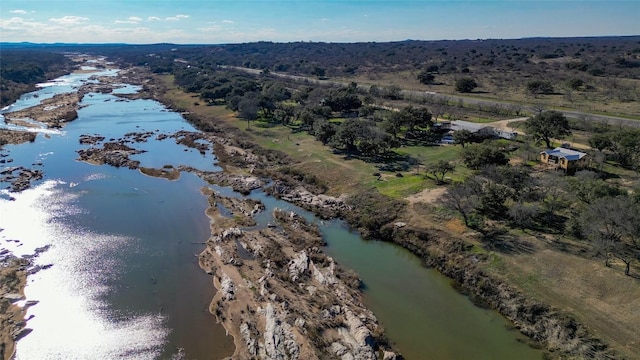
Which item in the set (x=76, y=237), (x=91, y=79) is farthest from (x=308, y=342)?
(x=91, y=79)

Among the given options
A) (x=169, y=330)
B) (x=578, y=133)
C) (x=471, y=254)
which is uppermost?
(x=578, y=133)

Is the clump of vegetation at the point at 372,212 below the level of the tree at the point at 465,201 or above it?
below

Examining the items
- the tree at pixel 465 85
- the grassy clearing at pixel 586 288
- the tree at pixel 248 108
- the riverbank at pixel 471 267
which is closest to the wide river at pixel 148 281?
the riverbank at pixel 471 267

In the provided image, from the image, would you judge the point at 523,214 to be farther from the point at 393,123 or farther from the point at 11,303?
the point at 11,303

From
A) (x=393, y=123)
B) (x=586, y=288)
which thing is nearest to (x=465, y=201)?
(x=586, y=288)

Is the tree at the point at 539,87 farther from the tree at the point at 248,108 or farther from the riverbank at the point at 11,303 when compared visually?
the riverbank at the point at 11,303

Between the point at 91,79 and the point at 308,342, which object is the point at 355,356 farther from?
the point at 91,79

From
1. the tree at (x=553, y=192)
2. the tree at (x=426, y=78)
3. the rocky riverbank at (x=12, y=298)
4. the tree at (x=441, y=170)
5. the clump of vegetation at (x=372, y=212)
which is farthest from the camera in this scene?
the tree at (x=426, y=78)
